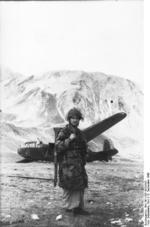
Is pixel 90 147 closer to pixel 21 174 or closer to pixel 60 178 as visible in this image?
pixel 60 178

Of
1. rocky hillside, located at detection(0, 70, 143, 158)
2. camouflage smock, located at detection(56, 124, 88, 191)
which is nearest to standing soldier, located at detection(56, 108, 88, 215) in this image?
camouflage smock, located at detection(56, 124, 88, 191)

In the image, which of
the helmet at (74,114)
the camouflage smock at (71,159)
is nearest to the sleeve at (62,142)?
the camouflage smock at (71,159)

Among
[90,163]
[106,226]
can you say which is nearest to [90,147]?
[90,163]

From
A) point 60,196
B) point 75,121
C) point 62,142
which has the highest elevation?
point 75,121

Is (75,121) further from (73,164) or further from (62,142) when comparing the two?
(73,164)

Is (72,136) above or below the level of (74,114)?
below

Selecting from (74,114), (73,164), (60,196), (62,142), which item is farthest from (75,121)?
(60,196)

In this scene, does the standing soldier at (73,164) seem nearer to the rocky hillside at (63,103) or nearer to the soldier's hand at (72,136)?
the soldier's hand at (72,136)
